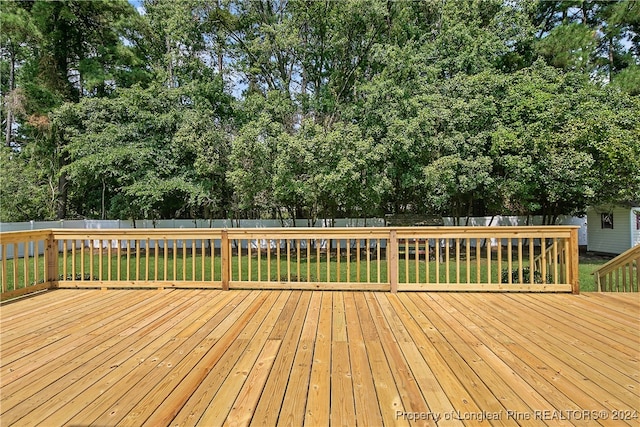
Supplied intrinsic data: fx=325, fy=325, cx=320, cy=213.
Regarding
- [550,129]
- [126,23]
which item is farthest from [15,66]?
[550,129]

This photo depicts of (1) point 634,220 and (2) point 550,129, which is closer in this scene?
(2) point 550,129

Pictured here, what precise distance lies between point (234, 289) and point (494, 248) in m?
12.8

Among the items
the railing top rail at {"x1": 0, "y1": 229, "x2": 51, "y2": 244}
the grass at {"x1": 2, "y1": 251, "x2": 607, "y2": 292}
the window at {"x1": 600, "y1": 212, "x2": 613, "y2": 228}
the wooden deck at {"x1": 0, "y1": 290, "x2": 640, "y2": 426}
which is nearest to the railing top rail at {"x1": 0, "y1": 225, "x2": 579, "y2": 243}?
the railing top rail at {"x1": 0, "y1": 229, "x2": 51, "y2": 244}

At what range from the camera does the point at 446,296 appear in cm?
397

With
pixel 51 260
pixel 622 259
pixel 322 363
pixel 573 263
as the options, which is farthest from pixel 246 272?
pixel 622 259

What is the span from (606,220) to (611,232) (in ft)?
1.73

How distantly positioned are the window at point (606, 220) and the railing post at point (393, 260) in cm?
1329

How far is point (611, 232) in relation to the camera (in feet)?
41.6

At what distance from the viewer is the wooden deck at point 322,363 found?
1730mm

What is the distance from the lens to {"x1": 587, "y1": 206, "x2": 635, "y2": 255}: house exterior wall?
469 inches

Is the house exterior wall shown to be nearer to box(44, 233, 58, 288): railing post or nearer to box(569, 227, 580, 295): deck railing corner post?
box(569, 227, 580, 295): deck railing corner post

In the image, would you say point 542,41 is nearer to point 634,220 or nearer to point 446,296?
point 634,220

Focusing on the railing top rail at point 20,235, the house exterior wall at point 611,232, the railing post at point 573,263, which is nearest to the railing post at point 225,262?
the railing top rail at point 20,235

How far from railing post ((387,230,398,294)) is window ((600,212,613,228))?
43.6 ft
